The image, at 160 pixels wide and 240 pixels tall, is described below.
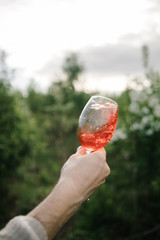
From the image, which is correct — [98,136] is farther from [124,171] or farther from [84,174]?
[124,171]

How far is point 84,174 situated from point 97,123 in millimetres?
361

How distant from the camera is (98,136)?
1376 mm

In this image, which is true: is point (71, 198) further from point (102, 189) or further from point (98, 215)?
point (102, 189)

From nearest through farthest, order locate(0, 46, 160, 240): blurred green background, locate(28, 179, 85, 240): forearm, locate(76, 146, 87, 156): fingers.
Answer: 1. locate(28, 179, 85, 240): forearm
2. locate(76, 146, 87, 156): fingers
3. locate(0, 46, 160, 240): blurred green background

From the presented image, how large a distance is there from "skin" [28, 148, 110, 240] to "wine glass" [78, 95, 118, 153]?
195 millimetres

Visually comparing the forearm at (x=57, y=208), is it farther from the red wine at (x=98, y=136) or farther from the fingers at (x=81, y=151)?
the red wine at (x=98, y=136)

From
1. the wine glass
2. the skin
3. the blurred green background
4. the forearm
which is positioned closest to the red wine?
the wine glass

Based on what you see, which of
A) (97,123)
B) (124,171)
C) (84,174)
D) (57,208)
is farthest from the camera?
(124,171)

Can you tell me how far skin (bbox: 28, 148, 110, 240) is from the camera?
0.94 meters

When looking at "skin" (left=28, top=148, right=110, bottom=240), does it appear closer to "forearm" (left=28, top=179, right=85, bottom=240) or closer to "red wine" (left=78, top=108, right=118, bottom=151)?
"forearm" (left=28, top=179, right=85, bottom=240)

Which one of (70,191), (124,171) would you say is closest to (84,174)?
(70,191)

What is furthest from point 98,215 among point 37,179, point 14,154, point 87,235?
point 37,179

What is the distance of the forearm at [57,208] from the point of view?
930mm

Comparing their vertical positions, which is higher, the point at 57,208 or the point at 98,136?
the point at 98,136
